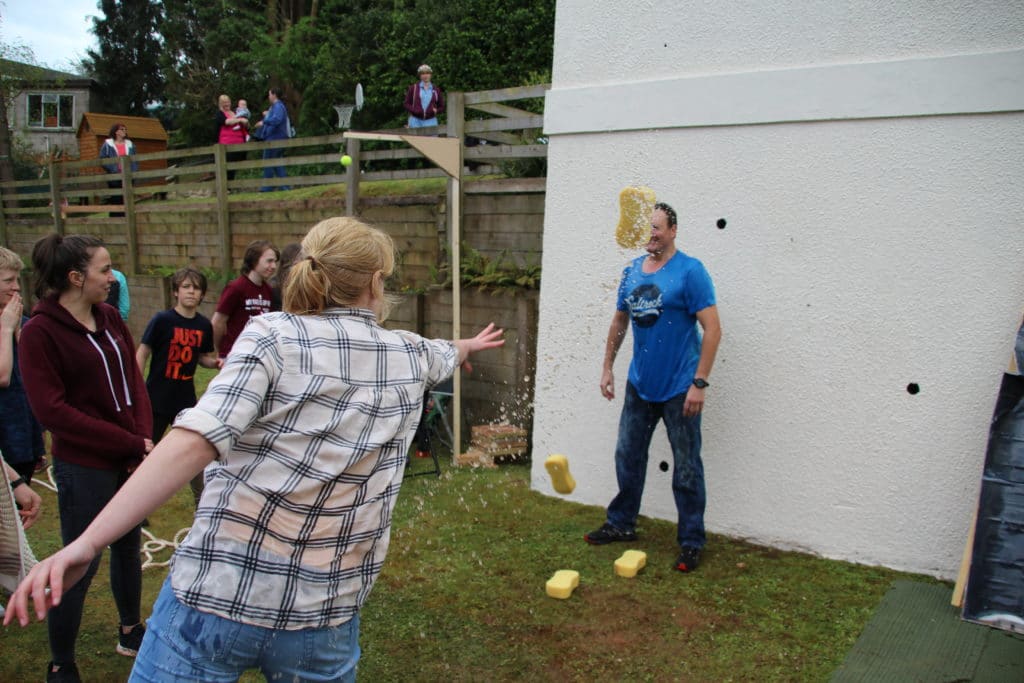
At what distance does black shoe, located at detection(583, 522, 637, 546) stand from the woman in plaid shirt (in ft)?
9.30

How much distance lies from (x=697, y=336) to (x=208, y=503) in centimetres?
306

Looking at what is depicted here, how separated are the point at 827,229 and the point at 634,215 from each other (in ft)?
3.88

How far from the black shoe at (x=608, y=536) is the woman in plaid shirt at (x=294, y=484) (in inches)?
112

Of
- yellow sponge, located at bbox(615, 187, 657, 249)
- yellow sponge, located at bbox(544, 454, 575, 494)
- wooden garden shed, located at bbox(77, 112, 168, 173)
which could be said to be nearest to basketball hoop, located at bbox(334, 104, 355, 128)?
wooden garden shed, located at bbox(77, 112, 168, 173)

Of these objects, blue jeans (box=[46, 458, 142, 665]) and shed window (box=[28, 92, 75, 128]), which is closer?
blue jeans (box=[46, 458, 142, 665])

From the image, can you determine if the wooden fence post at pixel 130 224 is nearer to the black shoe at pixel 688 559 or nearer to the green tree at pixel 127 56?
the black shoe at pixel 688 559

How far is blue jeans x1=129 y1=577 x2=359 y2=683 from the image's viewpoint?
A: 1.75 meters

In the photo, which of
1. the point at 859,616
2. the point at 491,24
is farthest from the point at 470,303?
the point at 491,24

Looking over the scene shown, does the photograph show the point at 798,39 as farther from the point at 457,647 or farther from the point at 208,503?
the point at 208,503

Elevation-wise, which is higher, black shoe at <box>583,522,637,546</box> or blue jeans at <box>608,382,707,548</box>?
blue jeans at <box>608,382,707,548</box>

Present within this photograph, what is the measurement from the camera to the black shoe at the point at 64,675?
3041mm

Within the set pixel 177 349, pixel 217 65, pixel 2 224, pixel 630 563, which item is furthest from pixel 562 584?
pixel 217 65

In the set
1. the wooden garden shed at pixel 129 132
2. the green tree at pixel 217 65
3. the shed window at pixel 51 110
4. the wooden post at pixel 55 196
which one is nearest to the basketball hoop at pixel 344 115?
the green tree at pixel 217 65

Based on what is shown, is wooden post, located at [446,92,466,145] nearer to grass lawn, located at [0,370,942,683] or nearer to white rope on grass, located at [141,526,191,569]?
grass lawn, located at [0,370,942,683]
